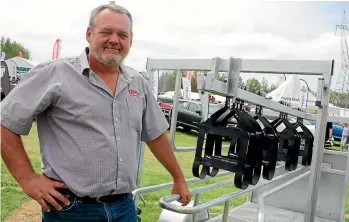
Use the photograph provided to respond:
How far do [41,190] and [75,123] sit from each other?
0.30 m

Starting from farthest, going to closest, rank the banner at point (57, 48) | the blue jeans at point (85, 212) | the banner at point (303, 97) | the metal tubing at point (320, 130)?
the banner at point (57, 48)
the banner at point (303, 97)
the metal tubing at point (320, 130)
the blue jeans at point (85, 212)

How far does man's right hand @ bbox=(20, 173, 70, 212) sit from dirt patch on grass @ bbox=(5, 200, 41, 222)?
113 inches

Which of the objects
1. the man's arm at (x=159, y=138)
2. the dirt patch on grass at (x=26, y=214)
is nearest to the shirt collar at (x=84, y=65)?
the man's arm at (x=159, y=138)

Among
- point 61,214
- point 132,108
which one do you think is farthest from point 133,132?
point 61,214

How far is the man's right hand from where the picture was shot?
153cm

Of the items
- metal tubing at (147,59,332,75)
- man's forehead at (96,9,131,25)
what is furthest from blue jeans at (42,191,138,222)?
metal tubing at (147,59,332,75)

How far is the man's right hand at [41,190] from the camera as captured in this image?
153 cm

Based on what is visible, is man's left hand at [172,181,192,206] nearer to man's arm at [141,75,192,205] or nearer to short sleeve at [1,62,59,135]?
man's arm at [141,75,192,205]

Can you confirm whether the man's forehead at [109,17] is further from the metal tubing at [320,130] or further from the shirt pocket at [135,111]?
the metal tubing at [320,130]

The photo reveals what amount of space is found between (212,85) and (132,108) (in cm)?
45

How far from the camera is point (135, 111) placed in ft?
6.00

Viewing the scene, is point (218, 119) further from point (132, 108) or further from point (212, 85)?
point (132, 108)

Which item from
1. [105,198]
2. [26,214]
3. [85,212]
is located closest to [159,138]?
[105,198]

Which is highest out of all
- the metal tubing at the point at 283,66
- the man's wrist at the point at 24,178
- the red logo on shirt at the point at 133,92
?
the metal tubing at the point at 283,66
